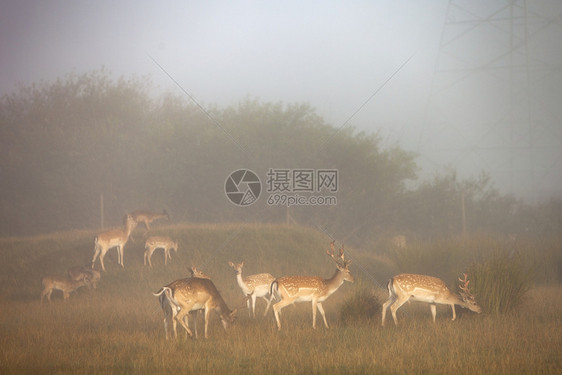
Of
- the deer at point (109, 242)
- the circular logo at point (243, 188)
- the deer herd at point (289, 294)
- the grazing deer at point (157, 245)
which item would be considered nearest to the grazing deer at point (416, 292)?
the deer herd at point (289, 294)

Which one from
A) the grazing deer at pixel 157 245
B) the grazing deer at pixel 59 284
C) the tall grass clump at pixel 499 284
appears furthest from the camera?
the grazing deer at pixel 157 245

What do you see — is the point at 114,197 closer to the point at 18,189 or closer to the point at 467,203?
the point at 18,189

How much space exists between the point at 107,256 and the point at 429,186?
25934 mm

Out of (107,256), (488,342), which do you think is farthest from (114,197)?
(488,342)

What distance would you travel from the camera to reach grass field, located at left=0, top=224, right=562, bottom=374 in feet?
32.6

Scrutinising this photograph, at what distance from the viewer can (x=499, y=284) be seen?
567 inches

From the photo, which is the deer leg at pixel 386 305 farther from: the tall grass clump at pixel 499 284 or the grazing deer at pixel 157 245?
the grazing deer at pixel 157 245

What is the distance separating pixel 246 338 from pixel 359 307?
306 centimetres

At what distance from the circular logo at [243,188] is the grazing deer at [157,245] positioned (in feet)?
49.8

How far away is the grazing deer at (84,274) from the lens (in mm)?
19009

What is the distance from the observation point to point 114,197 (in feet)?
136

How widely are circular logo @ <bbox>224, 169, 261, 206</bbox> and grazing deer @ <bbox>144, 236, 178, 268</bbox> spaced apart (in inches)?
597

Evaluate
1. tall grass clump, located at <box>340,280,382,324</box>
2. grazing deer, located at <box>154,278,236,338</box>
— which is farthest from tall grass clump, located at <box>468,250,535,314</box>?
grazing deer, located at <box>154,278,236,338</box>

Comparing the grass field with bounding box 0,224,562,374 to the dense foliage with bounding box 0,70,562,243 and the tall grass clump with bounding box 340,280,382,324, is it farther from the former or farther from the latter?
the dense foliage with bounding box 0,70,562,243
